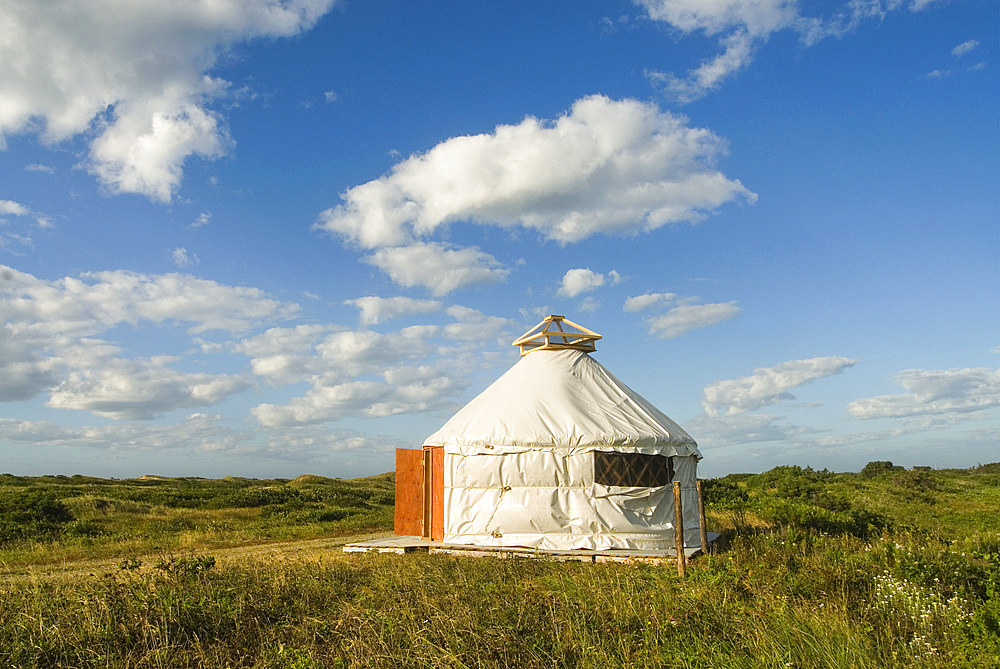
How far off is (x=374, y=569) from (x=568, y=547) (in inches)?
140

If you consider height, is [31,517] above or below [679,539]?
below

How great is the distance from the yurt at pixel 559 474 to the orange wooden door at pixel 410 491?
0.22 meters

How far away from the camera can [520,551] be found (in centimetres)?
980

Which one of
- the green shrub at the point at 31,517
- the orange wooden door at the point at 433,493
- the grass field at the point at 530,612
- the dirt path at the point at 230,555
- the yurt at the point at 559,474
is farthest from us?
the green shrub at the point at 31,517

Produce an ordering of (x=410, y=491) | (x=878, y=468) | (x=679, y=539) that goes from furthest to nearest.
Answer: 1. (x=878, y=468)
2. (x=410, y=491)
3. (x=679, y=539)

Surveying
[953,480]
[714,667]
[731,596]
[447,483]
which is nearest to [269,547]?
[447,483]

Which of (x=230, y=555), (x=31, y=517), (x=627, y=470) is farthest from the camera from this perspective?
(x=31, y=517)

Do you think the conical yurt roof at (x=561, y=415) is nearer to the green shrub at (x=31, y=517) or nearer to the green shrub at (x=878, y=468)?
the green shrub at (x=31, y=517)

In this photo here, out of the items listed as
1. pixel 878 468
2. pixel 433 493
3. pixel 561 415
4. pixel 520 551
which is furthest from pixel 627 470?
pixel 878 468

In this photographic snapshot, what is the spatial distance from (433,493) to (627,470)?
3.39m

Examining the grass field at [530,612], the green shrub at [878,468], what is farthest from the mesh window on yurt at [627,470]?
the green shrub at [878,468]

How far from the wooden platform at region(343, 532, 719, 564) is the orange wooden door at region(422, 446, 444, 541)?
0.91 ft

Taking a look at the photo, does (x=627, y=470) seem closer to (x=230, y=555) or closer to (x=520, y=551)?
(x=520, y=551)

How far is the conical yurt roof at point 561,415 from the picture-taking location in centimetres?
1040
